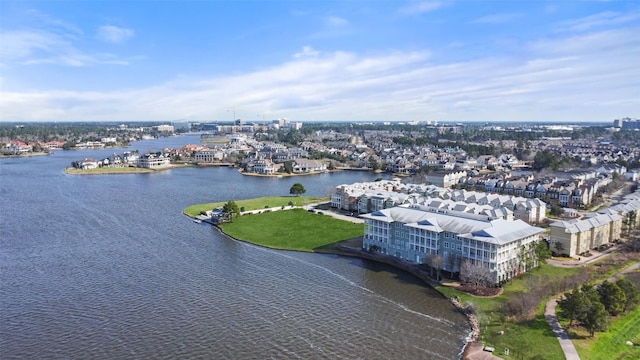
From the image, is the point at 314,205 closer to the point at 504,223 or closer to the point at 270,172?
the point at 504,223

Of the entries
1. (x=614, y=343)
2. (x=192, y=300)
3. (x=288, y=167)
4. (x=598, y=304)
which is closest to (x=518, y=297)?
(x=598, y=304)

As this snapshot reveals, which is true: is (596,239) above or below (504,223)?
below

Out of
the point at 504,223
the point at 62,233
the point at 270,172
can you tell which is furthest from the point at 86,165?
the point at 504,223

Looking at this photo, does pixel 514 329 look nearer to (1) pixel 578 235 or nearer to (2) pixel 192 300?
(1) pixel 578 235

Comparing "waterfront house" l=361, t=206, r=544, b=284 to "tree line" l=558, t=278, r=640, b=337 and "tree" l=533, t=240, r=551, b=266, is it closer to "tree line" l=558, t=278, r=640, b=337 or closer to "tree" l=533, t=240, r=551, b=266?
"tree" l=533, t=240, r=551, b=266

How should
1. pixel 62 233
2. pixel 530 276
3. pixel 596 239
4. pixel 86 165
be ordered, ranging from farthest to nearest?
pixel 86 165
pixel 62 233
pixel 596 239
pixel 530 276

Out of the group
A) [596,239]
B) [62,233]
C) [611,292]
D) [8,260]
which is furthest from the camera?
[62,233]

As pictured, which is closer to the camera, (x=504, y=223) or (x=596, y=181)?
(x=504, y=223)

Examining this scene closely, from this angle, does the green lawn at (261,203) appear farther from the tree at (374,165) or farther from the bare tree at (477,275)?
the tree at (374,165)
